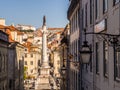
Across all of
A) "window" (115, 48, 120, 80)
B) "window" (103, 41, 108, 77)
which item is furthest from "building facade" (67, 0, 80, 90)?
"window" (115, 48, 120, 80)

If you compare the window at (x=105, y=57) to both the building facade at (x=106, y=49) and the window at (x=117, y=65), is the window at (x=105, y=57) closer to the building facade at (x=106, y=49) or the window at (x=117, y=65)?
the building facade at (x=106, y=49)

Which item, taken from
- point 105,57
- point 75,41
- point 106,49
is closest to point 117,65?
point 106,49

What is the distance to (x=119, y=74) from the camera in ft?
36.7

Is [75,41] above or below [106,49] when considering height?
above

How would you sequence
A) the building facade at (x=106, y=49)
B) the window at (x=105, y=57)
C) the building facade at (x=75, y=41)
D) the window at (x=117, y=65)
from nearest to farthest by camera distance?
the window at (x=117, y=65) < the building facade at (x=106, y=49) < the window at (x=105, y=57) < the building facade at (x=75, y=41)

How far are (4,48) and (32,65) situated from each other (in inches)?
3579

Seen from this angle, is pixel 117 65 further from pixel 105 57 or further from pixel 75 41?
pixel 75 41

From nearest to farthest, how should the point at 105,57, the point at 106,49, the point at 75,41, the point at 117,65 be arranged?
1. the point at 117,65
2. the point at 106,49
3. the point at 105,57
4. the point at 75,41

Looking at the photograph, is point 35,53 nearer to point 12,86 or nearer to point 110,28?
point 12,86

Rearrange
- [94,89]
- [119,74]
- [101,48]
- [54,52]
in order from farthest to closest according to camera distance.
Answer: [54,52] < [94,89] < [101,48] < [119,74]

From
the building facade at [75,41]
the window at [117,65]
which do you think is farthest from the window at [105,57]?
the building facade at [75,41]

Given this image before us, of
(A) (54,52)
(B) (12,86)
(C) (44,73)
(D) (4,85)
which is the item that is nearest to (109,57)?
(D) (4,85)

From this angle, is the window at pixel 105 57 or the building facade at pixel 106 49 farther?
the window at pixel 105 57

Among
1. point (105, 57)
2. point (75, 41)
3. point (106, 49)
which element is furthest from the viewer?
point (75, 41)
